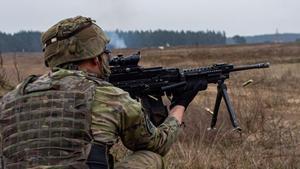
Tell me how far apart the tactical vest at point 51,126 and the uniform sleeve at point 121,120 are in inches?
2.1

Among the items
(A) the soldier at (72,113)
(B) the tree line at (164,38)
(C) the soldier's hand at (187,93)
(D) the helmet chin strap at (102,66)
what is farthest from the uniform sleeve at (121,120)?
(B) the tree line at (164,38)

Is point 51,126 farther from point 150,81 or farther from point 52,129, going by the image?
point 150,81

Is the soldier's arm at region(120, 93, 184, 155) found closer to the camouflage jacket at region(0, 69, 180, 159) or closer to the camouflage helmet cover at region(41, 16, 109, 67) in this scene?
the camouflage jacket at region(0, 69, 180, 159)

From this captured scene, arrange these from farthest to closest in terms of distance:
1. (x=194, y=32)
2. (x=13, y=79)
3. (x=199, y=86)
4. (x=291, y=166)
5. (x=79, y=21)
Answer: (x=194, y=32) < (x=13, y=79) < (x=291, y=166) < (x=199, y=86) < (x=79, y=21)

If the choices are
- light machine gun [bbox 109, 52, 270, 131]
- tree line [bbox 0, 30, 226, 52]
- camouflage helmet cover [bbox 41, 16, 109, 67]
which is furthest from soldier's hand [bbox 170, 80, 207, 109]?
tree line [bbox 0, 30, 226, 52]

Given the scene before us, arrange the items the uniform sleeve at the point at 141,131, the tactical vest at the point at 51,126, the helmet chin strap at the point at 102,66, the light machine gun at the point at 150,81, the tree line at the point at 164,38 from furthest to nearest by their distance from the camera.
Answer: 1. the tree line at the point at 164,38
2. the light machine gun at the point at 150,81
3. the helmet chin strap at the point at 102,66
4. the uniform sleeve at the point at 141,131
5. the tactical vest at the point at 51,126

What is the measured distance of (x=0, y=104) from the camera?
3549mm

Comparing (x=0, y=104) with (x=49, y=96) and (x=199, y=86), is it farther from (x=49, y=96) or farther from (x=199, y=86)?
(x=199, y=86)

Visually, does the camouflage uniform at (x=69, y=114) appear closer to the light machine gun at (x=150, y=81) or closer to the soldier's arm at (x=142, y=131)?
the soldier's arm at (x=142, y=131)

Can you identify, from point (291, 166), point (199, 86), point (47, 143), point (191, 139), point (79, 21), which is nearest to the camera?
point (47, 143)

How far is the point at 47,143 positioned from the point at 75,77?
41cm

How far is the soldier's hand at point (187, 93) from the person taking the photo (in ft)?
14.9

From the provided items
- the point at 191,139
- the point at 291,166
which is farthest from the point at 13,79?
the point at 291,166

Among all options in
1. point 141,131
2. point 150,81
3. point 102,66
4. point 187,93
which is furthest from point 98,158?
point 150,81
